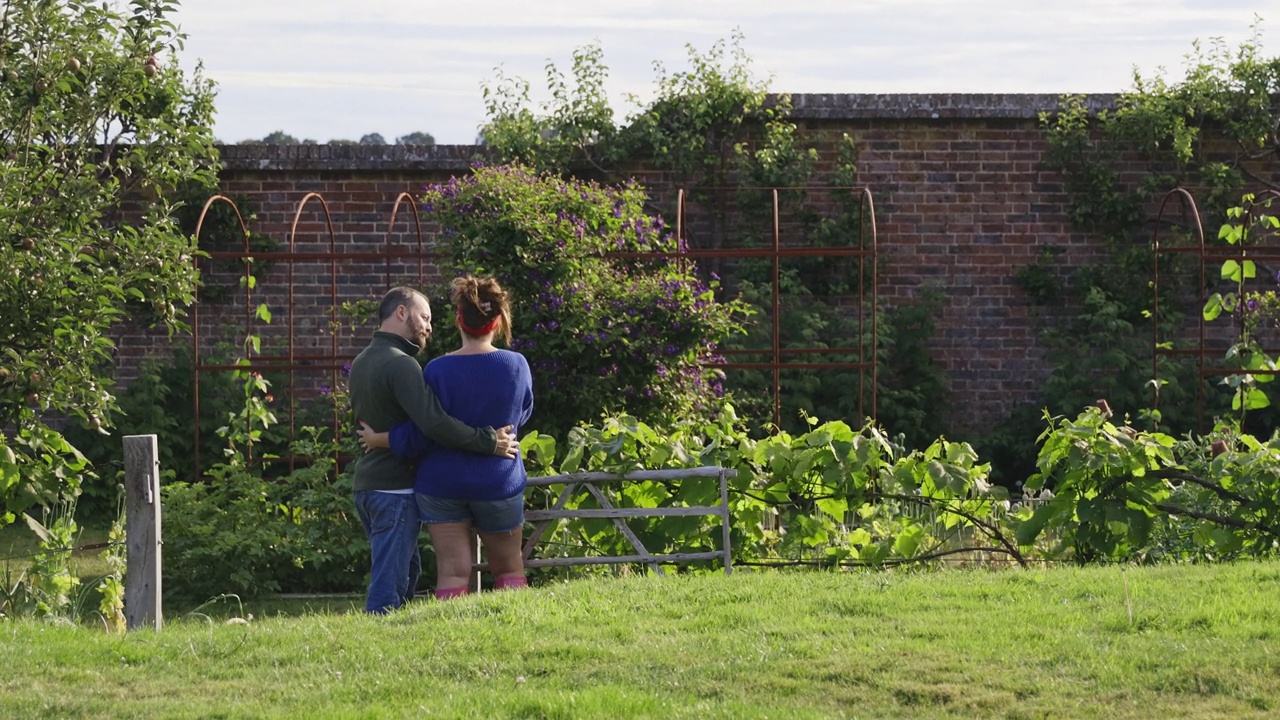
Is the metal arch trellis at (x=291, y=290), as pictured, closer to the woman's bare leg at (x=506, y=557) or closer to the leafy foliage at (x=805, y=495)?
the leafy foliage at (x=805, y=495)

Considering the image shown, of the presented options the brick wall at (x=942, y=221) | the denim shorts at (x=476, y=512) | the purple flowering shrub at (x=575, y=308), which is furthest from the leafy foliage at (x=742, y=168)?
the denim shorts at (x=476, y=512)

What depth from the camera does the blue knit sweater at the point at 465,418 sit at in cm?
547

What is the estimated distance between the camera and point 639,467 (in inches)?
266

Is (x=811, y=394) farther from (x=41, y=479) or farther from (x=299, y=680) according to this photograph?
(x=299, y=680)

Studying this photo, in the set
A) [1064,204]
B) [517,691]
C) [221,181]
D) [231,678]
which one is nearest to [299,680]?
[231,678]

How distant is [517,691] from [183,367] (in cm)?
723

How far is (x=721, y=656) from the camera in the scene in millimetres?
4582

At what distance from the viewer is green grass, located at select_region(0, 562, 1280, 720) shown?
4.13 m

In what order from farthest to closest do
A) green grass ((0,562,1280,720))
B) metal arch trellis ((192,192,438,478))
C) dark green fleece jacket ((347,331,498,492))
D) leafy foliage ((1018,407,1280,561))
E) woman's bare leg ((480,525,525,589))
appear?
metal arch trellis ((192,192,438,478)), leafy foliage ((1018,407,1280,561)), woman's bare leg ((480,525,525,589)), dark green fleece jacket ((347,331,498,492)), green grass ((0,562,1280,720))

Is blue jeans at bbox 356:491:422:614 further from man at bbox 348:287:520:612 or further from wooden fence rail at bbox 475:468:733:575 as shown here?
wooden fence rail at bbox 475:468:733:575

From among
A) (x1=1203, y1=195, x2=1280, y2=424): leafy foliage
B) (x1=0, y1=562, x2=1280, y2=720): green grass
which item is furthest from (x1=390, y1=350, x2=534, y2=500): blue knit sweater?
(x1=1203, y1=195, x2=1280, y2=424): leafy foliage

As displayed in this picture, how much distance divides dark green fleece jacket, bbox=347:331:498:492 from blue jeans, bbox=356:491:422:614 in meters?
0.05

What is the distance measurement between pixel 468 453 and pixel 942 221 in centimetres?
661

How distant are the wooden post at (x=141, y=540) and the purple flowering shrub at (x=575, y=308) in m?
2.50
